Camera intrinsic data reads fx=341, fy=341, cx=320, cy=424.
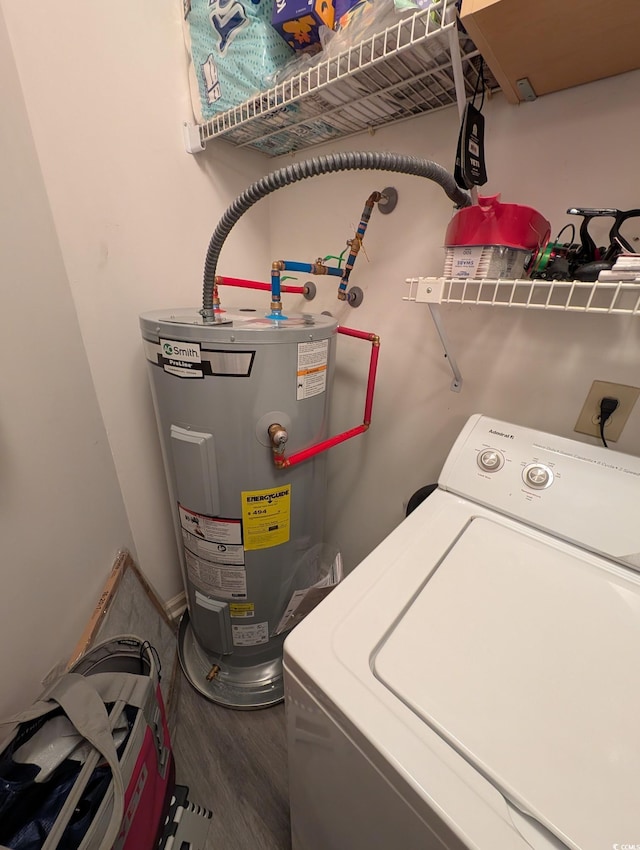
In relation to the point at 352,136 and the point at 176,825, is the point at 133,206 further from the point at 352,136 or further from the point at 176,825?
the point at 176,825

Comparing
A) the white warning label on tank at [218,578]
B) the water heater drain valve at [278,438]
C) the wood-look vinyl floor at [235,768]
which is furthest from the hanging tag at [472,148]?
the wood-look vinyl floor at [235,768]

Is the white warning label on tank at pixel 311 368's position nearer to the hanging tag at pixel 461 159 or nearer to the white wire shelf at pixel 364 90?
the hanging tag at pixel 461 159

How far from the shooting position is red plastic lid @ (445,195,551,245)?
2.02 feet

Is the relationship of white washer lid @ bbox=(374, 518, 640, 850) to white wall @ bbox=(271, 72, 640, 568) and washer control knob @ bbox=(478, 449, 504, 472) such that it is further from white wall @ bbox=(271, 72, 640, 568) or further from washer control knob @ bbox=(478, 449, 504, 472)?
white wall @ bbox=(271, 72, 640, 568)

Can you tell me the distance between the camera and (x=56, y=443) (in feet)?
2.85

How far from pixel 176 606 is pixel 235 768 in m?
0.61

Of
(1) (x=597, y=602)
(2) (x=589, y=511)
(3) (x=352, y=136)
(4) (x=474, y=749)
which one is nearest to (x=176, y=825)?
(4) (x=474, y=749)

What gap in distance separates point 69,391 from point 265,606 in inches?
32.9

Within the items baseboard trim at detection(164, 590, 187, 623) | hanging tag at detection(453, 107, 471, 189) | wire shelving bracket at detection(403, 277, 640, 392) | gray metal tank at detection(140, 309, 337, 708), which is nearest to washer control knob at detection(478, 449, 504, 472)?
wire shelving bracket at detection(403, 277, 640, 392)

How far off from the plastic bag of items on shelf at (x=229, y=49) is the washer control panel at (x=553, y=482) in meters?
1.03

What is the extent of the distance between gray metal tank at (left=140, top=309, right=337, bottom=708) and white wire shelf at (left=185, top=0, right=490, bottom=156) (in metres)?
0.50

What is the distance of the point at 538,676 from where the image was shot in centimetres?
46

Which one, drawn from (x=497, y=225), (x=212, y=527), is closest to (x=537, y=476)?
(x=497, y=225)

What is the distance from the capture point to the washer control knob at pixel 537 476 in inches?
28.6
